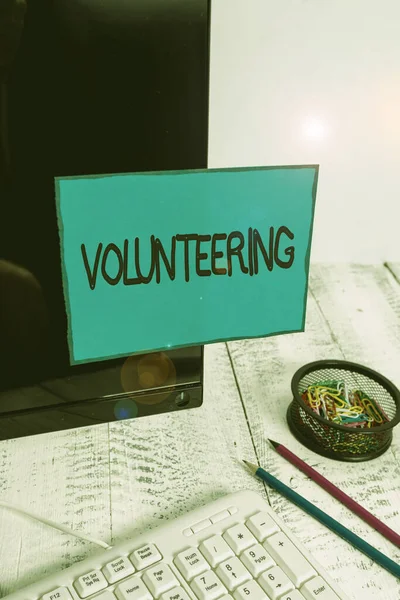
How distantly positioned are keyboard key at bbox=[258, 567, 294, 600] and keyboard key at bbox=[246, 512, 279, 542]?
0.08ft

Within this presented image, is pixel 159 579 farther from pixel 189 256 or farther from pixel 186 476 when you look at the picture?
pixel 189 256

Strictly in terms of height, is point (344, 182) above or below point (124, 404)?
above

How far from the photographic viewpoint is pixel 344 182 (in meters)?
0.77

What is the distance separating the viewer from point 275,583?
361 millimetres

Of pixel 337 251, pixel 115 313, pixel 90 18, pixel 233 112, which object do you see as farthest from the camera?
pixel 337 251

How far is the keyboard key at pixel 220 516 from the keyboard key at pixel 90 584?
3.3 inches

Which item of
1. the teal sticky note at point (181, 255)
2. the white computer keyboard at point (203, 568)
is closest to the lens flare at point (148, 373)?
the teal sticky note at point (181, 255)

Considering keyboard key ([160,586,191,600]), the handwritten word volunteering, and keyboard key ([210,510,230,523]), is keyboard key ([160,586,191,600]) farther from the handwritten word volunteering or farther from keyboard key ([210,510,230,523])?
the handwritten word volunteering

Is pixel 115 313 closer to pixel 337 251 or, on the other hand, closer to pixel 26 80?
pixel 26 80

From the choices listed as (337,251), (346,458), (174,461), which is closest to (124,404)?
(174,461)

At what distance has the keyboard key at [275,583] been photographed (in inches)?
14.0

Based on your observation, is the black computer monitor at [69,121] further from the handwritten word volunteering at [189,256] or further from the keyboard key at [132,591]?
the keyboard key at [132,591]

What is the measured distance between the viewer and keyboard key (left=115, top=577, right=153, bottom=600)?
1.15ft

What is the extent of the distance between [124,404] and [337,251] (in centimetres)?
43
